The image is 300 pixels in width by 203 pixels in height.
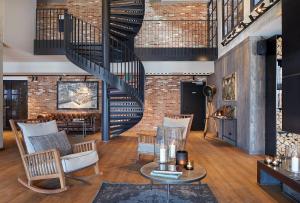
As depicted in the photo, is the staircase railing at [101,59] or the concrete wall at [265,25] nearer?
the concrete wall at [265,25]

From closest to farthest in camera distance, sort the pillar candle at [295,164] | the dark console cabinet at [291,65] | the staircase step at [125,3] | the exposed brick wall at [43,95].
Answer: the pillar candle at [295,164] → the dark console cabinet at [291,65] → the staircase step at [125,3] → the exposed brick wall at [43,95]

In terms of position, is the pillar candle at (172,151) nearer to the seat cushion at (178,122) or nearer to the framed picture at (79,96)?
the seat cushion at (178,122)

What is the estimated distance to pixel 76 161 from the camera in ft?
11.8

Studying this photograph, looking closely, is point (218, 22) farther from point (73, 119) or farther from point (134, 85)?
point (73, 119)

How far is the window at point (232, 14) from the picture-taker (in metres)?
6.45

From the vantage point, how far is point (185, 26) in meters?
10.0

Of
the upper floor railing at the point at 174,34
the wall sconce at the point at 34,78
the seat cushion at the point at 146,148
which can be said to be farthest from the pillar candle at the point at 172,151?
the wall sconce at the point at 34,78

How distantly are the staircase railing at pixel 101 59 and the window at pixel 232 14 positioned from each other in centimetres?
272

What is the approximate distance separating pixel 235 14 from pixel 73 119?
21.3ft

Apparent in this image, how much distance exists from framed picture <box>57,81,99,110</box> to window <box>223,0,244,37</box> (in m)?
5.45

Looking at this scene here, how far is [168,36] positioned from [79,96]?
13.7 feet

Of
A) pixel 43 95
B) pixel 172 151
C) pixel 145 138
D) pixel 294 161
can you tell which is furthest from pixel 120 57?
pixel 294 161

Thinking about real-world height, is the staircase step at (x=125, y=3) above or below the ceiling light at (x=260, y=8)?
above

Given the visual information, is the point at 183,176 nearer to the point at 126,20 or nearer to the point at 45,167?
the point at 45,167
